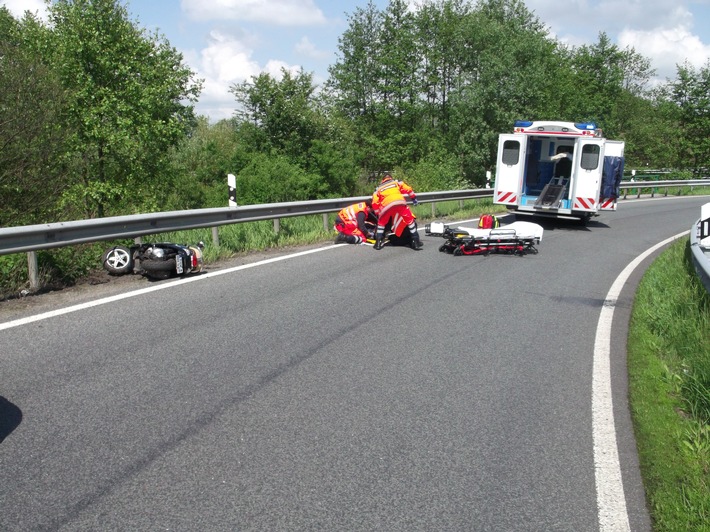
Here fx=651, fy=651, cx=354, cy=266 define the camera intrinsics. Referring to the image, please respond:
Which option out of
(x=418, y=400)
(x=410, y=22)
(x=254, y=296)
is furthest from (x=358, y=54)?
(x=418, y=400)

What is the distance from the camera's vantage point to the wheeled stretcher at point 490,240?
1192 centimetres

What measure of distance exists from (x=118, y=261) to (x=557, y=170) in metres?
14.6

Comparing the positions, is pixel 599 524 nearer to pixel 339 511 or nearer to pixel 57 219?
pixel 339 511

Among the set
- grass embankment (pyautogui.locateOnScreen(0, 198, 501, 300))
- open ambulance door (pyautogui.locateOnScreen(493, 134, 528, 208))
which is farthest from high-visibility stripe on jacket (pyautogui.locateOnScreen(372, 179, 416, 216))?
open ambulance door (pyautogui.locateOnScreen(493, 134, 528, 208))

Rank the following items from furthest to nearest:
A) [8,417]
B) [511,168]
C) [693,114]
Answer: [693,114]
[511,168]
[8,417]

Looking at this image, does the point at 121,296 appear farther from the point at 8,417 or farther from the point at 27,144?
the point at 27,144

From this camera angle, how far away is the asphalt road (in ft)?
11.0

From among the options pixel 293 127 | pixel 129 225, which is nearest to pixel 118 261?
pixel 129 225

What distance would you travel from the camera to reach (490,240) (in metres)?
12.2

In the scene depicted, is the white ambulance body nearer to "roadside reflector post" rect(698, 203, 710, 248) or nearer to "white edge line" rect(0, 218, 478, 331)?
"roadside reflector post" rect(698, 203, 710, 248)

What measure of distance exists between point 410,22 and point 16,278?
44.1 m

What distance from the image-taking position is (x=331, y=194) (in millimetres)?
35062

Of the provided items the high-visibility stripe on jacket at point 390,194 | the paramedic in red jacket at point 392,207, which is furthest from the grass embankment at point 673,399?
the high-visibility stripe on jacket at point 390,194

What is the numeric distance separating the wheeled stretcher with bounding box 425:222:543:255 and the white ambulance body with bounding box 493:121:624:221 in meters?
5.82
